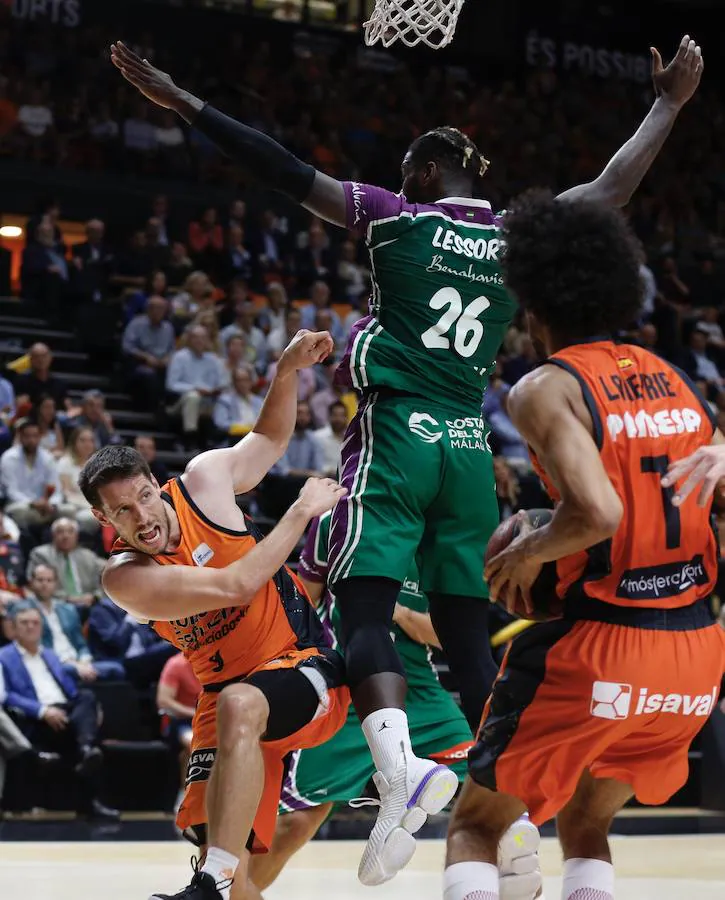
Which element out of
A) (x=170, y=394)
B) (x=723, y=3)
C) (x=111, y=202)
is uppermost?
(x=723, y=3)

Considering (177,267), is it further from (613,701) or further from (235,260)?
(613,701)

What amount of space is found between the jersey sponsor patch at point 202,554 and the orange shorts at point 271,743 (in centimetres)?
42

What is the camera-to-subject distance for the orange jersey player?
4336 millimetres

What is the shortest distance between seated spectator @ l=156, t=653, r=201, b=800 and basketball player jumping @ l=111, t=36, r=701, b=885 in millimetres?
5343

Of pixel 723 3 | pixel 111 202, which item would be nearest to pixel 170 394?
pixel 111 202

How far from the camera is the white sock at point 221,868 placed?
13.5 ft

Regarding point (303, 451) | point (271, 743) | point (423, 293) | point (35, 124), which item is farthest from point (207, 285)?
point (271, 743)

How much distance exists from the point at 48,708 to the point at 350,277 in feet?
26.8

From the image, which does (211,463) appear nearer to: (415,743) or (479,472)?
(479,472)

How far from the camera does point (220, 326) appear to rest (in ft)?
49.6

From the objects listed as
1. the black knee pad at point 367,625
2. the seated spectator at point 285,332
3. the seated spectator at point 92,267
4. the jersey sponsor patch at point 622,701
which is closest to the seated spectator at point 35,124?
the seated spectator at point 92,267

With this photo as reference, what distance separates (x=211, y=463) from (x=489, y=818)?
5.99ft

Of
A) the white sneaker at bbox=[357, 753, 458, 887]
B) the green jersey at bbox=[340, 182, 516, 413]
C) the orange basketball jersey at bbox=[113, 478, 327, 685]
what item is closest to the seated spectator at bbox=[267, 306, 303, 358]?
the green jersey at bbox=[340, 182, 516, 413]

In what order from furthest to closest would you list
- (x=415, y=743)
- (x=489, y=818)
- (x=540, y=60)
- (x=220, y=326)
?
(x=540, y=60) → (x=220, y=326) → (x=415, y=743) → (x=489, y=818)
